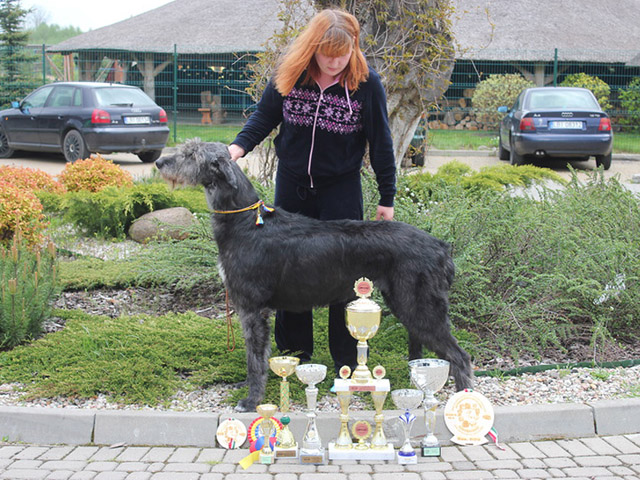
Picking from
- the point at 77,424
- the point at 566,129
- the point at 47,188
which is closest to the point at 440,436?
Result: the point at 77,424

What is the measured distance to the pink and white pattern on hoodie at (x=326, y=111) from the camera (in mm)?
4398

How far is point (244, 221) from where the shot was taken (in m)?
4.30

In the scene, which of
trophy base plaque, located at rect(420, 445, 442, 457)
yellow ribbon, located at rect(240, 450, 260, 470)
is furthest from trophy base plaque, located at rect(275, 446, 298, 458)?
trophy base plaque, located at rect(420, 445, 442, 457)

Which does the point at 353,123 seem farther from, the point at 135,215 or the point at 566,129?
the point at 566,129

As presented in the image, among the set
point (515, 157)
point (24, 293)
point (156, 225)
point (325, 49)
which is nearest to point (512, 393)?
point (325, 49)

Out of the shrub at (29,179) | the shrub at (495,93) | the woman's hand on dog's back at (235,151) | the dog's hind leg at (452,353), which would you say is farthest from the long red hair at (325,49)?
the shrub at (495,93)

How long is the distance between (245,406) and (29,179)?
622cm

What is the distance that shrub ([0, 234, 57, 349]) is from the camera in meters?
5.06

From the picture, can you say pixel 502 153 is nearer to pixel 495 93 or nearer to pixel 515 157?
pixel 515 157

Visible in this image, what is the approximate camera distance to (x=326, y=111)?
4.40 meters

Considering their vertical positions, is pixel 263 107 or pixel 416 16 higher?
pixel 416 16

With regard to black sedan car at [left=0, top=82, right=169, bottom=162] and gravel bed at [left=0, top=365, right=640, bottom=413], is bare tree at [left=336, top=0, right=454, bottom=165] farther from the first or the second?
black sedan car at [left=0, top=82, right=169, bottom=162]

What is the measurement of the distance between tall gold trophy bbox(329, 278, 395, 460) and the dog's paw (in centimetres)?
61

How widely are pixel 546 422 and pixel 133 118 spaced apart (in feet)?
45.4
